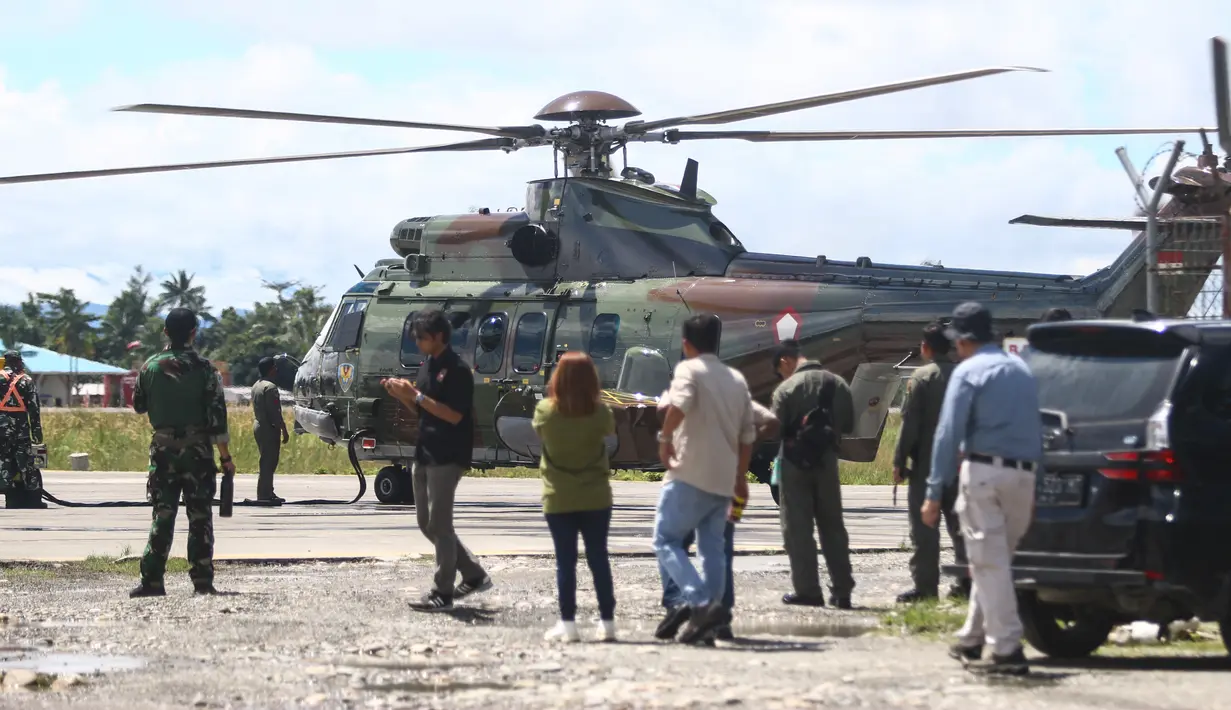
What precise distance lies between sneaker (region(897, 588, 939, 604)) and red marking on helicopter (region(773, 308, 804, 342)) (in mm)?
8413

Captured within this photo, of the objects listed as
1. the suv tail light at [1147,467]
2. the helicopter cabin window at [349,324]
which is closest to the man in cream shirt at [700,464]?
the suv tail light at [1147,467]

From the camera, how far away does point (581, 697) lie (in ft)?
24.3

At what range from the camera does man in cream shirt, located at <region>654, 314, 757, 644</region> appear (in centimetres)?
926

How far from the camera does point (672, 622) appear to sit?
9.37m

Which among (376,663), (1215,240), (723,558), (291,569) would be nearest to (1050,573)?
(723,558)

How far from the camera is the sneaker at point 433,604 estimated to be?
10.6 metres

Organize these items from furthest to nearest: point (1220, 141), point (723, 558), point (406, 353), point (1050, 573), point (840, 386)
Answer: point (406, 353)
point (1220, 141)
point (840, 386)
point (723, 558)
point (1050, 573)

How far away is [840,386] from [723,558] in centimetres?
240

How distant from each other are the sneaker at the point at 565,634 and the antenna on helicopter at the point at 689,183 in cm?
1185

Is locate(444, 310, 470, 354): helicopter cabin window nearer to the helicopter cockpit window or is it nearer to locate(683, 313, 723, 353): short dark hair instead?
the helicopter cockpit window

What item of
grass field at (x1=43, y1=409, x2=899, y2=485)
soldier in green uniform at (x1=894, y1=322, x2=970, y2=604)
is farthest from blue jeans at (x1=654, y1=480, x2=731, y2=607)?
grass field at (x1=43, y1=409, x2=899, y2=485)

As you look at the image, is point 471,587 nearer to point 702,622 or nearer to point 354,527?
point 702,622

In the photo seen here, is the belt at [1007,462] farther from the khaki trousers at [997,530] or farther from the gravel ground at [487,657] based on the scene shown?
the gravel ground at [487,657]

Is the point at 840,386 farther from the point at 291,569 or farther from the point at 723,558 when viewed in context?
the point at 291,569
